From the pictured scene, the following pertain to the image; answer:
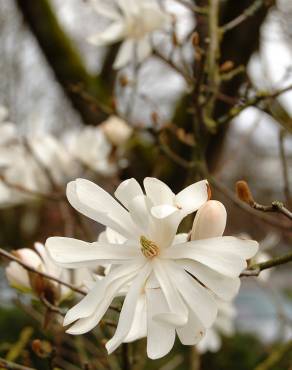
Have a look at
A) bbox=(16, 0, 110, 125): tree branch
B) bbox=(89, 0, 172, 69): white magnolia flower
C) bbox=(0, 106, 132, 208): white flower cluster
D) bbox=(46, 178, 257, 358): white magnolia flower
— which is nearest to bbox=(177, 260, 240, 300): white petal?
bbox=(46, 178, 257, 358): white magnolia flower

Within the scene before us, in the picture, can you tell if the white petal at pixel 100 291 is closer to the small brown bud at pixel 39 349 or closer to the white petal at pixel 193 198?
the white petal at pixel 193 198

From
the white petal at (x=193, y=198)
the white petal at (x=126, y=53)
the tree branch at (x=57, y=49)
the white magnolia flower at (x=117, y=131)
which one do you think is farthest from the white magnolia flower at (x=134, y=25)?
the tree branch at (x=57, y=49)

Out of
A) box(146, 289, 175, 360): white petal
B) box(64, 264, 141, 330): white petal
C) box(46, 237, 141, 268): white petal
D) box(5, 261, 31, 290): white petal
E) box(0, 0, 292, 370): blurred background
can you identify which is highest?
box(46, 237, 141, 268): white petal

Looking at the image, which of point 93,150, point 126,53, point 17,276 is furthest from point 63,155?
point 17,276

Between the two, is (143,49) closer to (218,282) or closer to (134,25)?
(134,25)

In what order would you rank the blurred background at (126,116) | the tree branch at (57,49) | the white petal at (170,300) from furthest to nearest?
the tree branch at (57,49)
the blurred background at (126,116)
the white petal at (170,300)

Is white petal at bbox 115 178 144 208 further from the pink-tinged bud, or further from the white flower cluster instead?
the white flower cluster
